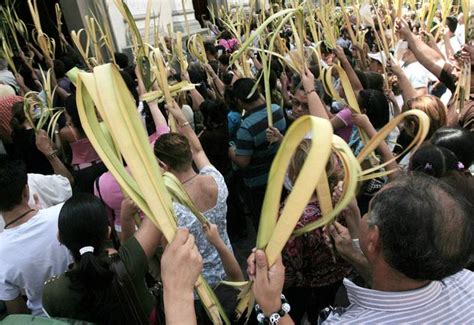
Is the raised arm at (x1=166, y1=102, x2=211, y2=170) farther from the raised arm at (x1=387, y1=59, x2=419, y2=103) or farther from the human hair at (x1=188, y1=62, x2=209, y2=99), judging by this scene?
the human hair at (x1=188, y1=62, x2=209, y2=99)

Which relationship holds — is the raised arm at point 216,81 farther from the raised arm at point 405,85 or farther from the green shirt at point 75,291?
the green shirt at point 75,291

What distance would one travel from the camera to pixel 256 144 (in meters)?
2.96

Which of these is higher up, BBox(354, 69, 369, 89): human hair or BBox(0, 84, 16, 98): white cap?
BBox(0, 84, 16, 98): white cap

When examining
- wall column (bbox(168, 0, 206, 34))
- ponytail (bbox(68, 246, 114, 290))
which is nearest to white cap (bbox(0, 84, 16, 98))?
ponytail (bbox(68, 246, 114, 290))

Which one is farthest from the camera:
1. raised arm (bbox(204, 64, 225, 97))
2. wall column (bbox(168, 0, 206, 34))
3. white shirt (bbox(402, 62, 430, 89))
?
wall column (bbox(168, 0, 206, 34))

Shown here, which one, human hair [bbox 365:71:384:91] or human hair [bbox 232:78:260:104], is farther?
human hair [bbox 365:71:384:91]

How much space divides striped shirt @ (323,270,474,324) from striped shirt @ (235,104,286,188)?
1873 mm

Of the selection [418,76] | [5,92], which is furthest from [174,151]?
[5,92]

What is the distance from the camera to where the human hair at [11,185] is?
185 centimetres

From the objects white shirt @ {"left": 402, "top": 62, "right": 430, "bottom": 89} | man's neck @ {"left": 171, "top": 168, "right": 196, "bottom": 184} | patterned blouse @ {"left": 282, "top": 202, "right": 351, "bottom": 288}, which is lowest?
patterned blouse @ {"left": 282, "top": 202, "right": 351, "bottom": 288}

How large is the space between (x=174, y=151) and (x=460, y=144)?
1.53 metres

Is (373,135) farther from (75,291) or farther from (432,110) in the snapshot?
(75,291)

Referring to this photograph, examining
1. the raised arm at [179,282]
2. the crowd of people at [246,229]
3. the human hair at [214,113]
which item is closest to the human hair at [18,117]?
the crowd of people at [246,229]

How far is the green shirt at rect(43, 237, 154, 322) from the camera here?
4.43 feet
